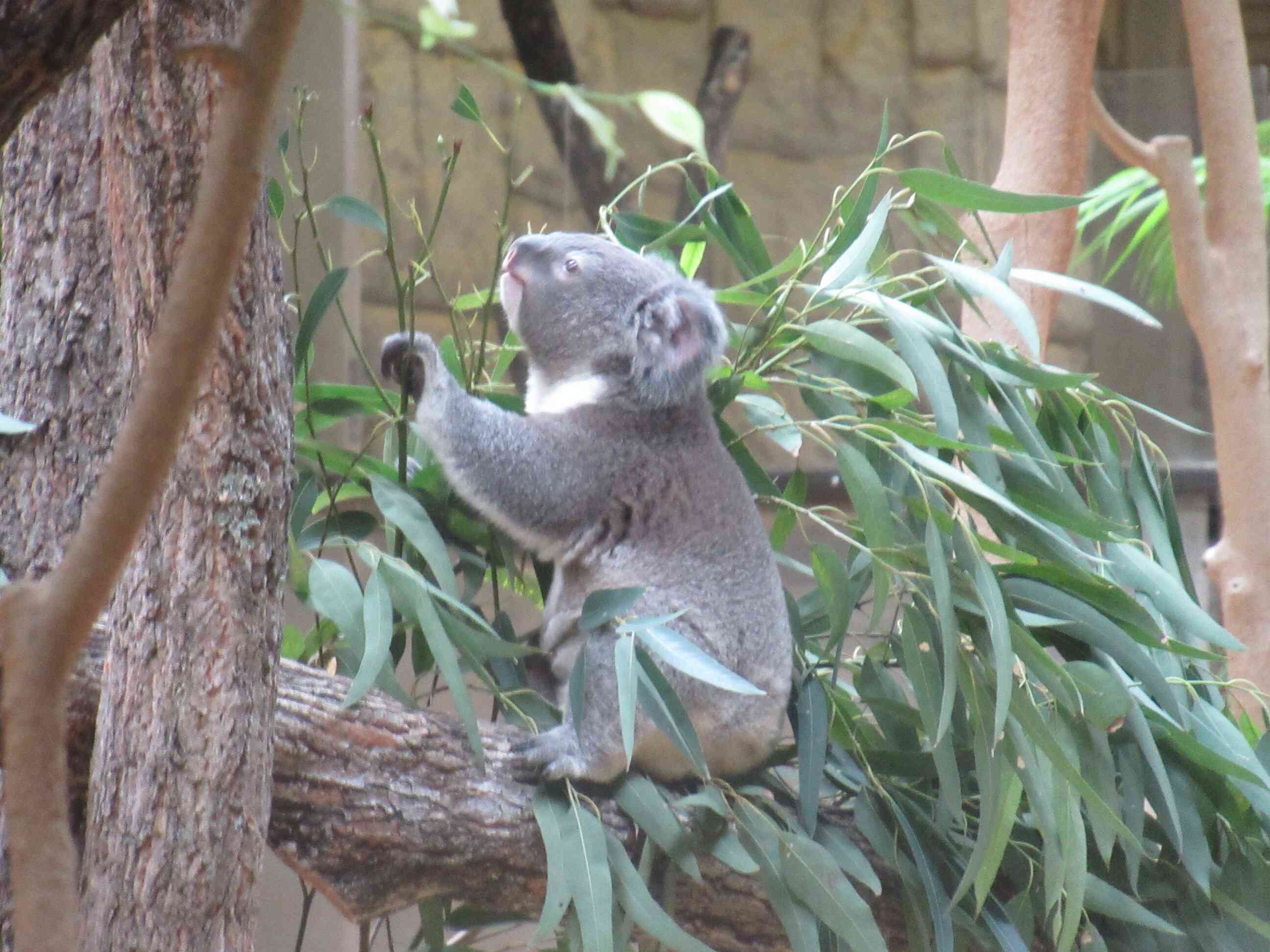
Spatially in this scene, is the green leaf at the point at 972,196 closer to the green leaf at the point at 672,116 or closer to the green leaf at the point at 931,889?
the green leaf at the point at 931,889

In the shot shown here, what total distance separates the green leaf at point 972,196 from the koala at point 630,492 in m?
0.35

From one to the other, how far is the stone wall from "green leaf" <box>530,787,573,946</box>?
304cm

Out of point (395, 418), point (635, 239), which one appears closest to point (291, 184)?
point (395, 418)

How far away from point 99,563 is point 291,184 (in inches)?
49.1

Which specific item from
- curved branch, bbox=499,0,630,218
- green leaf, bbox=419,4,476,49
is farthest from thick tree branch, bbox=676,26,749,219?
green leaf, bbox=419,4,476,49

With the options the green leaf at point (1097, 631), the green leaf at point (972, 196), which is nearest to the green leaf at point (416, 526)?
the green leaf at point (1097, 631)

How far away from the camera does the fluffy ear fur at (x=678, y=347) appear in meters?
1.81

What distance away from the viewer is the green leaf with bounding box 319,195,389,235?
159 cm

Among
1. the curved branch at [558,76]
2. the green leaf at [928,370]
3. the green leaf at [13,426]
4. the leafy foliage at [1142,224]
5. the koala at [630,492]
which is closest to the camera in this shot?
the green leaf at [13,426]

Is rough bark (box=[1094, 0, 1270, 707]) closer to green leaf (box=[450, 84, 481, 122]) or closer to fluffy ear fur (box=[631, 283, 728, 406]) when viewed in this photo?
fluffy ear fur (box=[631, 283, 728, 406])

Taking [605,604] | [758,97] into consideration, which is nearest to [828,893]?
[605,604]

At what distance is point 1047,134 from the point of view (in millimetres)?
2117

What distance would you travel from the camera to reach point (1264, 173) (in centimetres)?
302

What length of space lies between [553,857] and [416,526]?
46 cm
